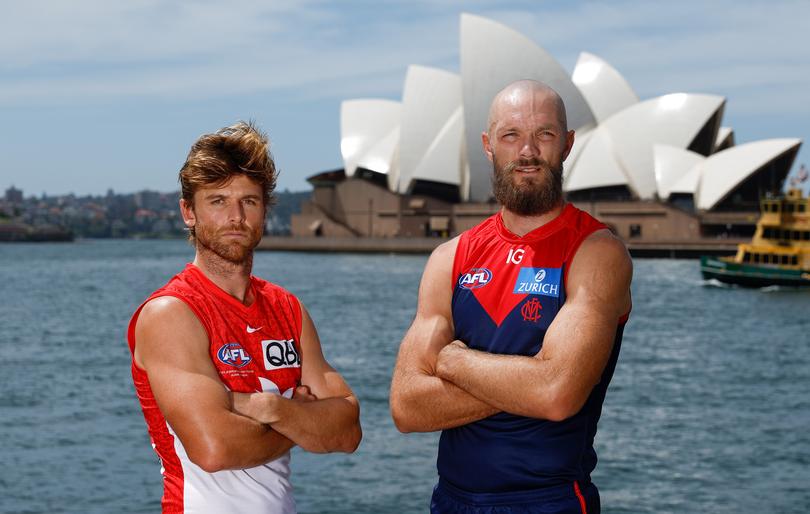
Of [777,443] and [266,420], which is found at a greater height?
[266,420]

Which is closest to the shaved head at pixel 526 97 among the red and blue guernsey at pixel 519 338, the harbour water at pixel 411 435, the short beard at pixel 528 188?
the short beard at pixel 528 188

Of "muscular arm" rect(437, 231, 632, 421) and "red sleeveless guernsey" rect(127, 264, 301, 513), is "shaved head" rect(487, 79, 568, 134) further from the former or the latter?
"red sleeveless guernsey" rect(127, 264, 301, 513)

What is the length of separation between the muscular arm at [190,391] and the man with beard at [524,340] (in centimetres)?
42

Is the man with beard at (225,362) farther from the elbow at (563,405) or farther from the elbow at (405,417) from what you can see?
the elbow at (563,405)

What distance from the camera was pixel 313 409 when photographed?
6.89ft

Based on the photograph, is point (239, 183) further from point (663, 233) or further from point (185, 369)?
point (663, 233)

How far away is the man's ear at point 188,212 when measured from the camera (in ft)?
6.82

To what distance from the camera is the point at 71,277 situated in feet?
153

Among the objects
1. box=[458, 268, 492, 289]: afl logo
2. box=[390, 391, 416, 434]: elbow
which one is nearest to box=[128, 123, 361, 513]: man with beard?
box=[390, 391, 416, 434]: elbow

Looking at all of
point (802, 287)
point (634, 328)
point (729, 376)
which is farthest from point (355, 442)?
point (802, 287)

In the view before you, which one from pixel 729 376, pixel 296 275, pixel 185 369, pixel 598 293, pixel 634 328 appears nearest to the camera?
pixel 185 369

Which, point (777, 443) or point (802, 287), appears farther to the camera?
point (802, 287)

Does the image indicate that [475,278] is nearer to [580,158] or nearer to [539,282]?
[539,282]

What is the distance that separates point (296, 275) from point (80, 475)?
101 feet
